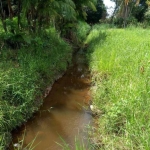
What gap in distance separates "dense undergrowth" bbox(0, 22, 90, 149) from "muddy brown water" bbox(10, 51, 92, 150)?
0.68ft

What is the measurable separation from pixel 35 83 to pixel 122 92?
6.90ft

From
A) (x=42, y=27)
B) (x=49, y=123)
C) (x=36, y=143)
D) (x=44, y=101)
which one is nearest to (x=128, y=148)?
(x=36, y=143)

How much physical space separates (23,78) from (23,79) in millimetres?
53

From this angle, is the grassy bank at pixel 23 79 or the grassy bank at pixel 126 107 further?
the grassy bank at pixel 23 79

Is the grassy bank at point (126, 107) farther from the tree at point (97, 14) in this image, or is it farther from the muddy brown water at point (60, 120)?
the tree at point (97, 14)

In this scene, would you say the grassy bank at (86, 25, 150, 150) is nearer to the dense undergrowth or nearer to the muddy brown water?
the muddy brown water

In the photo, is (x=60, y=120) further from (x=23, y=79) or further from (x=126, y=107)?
(x=126, y=107)

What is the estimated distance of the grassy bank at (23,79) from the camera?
139 inches

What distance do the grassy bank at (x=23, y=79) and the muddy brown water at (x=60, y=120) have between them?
8.4 inches

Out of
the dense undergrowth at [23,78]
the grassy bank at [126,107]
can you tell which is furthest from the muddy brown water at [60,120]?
the grassy bank at [126,107]

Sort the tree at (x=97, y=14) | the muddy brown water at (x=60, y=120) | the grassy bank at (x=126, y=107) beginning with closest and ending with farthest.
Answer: the grassy bank at (x=126, y=107) < the muddy brown water at (x=60, y=120) < the tree at (x=97, y=14)

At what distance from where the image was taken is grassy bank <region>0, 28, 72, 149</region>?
11.5 ft

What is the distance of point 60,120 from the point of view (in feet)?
13.5

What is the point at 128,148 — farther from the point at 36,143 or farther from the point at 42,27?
the point at 42,27
